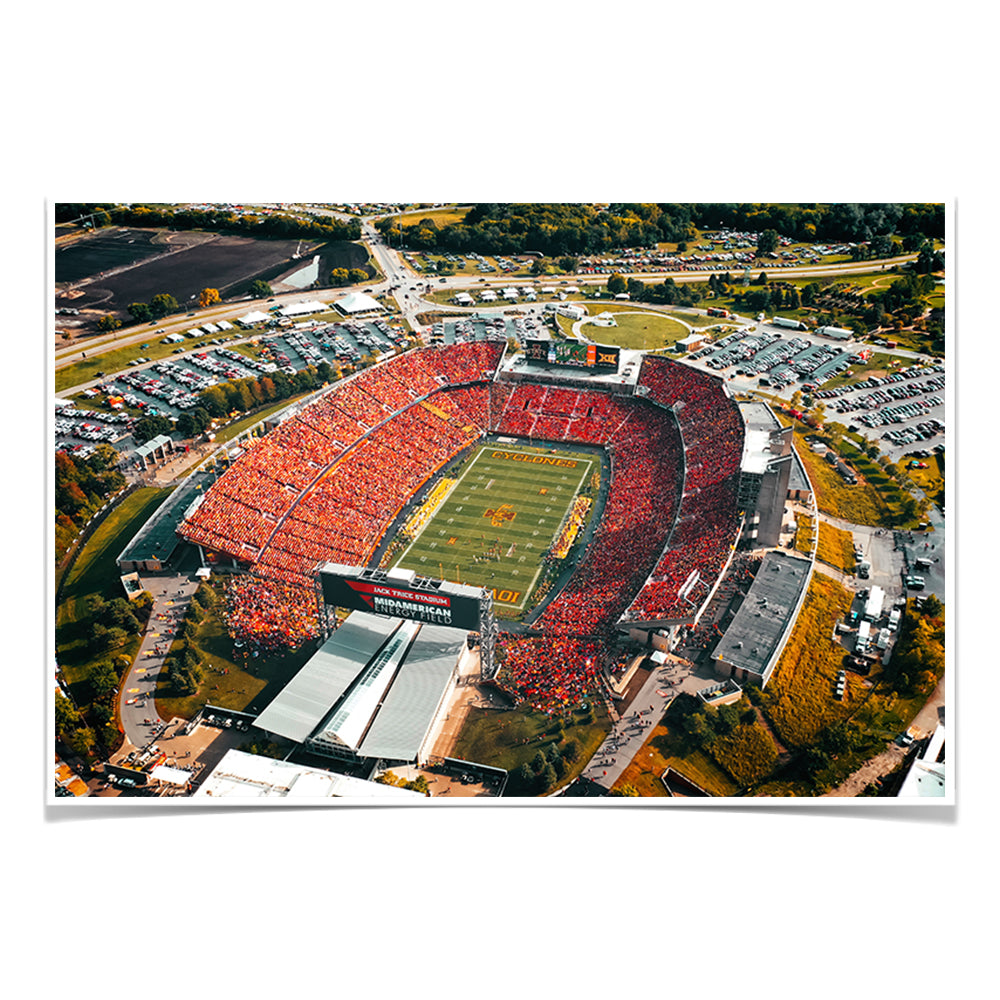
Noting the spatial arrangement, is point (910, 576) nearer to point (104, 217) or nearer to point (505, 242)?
point (505, 242)

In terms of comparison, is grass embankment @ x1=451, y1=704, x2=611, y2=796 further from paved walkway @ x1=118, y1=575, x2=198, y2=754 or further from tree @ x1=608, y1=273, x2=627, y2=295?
A: tree @ x1=608, y1=273, x2=627, y2=295

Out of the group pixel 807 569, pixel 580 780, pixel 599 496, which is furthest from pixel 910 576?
pixel 580 780

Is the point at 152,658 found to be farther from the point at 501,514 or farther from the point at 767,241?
the point at 767,241

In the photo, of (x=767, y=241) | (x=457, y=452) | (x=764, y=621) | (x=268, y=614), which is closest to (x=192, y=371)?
(x=457, y=452)

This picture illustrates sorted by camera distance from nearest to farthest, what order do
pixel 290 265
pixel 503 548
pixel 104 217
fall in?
pixel 503 548
pixel 104 217
pixel 290 265

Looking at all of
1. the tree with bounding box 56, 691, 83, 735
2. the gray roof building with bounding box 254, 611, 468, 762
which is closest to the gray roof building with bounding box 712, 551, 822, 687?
the gray roof building with bounding box 254, 611, 468, 762
